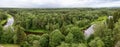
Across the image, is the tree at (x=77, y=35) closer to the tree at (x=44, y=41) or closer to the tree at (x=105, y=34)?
the tree at (x=105, y=34)

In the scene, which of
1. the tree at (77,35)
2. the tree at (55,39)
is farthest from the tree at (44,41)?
the tree at (77,35)

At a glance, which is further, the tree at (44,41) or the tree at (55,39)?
the tree at (44,41)

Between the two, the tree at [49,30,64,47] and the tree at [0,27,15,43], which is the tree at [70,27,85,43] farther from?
the tree at [0,27,15,43]

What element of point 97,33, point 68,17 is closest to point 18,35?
point 97,33

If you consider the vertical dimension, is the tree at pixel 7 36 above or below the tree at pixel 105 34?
below

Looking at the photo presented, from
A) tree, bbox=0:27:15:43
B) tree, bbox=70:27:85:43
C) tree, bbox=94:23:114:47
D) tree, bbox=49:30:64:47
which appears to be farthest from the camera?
tree, bbox=0:27:15:43

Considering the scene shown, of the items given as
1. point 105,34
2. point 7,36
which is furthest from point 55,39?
point 7,36

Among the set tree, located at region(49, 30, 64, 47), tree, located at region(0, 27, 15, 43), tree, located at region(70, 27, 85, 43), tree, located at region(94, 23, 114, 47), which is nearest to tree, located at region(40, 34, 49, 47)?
tree, located at region(49, 30, 64, 47)

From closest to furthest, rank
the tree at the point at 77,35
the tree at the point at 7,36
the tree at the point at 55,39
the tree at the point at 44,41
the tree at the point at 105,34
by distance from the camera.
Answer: the tree at the point at 105,34 → the tree at the point at 55,39 → the tree at the point at 44,41 → the tree at the point at 77,35 → the tree at the point at 7,36

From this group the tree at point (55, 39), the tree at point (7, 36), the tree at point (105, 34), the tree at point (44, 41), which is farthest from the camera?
the tree at point (7, 36)

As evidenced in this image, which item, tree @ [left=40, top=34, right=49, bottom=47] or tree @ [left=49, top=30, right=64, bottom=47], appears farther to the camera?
tree @ [left=40, top=34, right=49, bottom=47]

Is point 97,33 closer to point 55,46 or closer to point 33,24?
point 55,46
